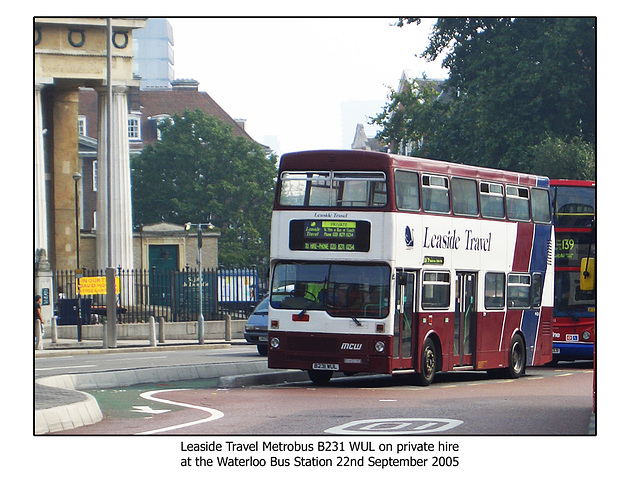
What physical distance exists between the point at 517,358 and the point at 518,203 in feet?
10.7

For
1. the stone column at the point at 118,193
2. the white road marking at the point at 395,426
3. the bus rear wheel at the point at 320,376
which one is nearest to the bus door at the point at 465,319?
the bus rear wheel at the point at 320,376

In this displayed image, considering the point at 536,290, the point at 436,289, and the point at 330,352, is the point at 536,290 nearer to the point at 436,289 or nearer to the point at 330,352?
the point at 436,289

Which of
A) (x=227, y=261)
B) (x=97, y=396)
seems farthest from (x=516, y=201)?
(x=227, y=261)

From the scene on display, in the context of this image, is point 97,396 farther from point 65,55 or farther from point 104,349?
point 65,55

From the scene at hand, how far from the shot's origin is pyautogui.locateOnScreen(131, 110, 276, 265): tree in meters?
81.8

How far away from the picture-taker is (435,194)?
68.8 ft

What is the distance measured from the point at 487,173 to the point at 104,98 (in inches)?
1320

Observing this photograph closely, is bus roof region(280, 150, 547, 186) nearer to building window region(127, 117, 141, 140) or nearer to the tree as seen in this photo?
the tree

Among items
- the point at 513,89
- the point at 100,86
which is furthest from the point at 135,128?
the point at 513,89

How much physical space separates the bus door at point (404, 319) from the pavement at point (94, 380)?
281 centimetres

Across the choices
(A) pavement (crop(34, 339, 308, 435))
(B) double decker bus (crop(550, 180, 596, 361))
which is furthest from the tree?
(B) double decker bus (crop(550, 180, 596, 361))

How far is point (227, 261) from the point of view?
260 ft

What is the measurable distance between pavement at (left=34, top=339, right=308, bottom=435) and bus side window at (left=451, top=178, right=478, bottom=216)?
14.7ft
